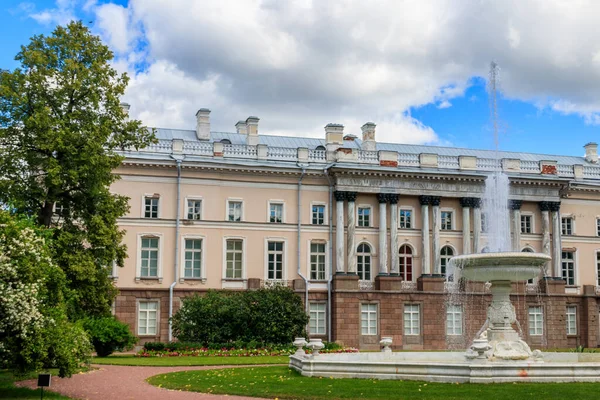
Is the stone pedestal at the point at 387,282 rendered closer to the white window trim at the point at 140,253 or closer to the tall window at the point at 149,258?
the white window trim at the point at 140,253

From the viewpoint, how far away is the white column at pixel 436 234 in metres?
49.0

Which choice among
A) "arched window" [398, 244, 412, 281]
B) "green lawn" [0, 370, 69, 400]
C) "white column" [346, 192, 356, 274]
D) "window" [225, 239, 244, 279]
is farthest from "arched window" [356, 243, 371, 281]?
"green lawn" [0, 370, 69, 400]

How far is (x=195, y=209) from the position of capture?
46438mm

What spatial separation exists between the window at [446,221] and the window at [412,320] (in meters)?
5.53

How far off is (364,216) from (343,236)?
1997 mm

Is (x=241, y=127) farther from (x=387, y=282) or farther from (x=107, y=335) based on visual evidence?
(x=107, y=335)

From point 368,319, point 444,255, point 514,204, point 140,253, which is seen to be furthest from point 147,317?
point 514,204

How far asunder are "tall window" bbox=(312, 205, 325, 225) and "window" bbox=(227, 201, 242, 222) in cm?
454

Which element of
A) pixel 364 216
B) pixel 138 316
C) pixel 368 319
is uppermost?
pixel 364 216

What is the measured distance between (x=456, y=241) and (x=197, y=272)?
16.4 metres

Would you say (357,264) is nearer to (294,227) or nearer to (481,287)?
(294,227)

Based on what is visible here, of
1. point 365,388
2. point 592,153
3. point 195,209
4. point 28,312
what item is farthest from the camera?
point 592,153

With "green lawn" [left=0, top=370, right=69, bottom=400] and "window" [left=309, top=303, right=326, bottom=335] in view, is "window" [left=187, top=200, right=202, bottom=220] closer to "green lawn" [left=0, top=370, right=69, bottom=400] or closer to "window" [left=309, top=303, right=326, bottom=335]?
"window" [left=309, top=303, right=326, bottom=335]

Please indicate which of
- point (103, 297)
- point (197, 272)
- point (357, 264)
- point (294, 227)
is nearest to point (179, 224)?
point (197, 272)
